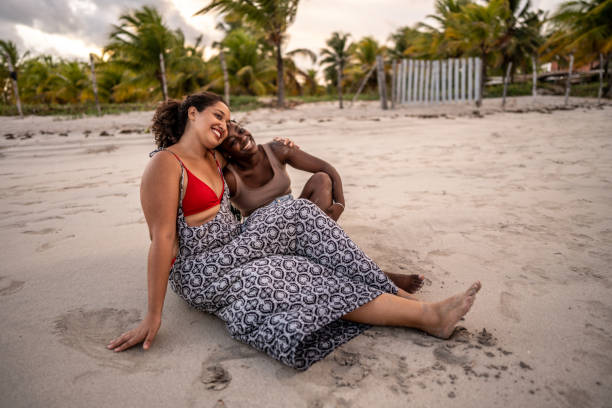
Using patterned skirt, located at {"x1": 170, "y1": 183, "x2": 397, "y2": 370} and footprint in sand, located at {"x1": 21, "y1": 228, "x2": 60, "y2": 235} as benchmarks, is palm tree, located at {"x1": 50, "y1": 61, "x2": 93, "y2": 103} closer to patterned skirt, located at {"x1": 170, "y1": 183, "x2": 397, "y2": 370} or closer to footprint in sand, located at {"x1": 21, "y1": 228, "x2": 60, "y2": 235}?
footprint in sand, located at {"x1": 21, "y1": 228, "x2": 60, "y2": 235}

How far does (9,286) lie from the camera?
86.7 inches

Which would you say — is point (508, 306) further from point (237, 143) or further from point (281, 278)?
point (237, 143)

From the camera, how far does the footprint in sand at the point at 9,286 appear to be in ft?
7.02

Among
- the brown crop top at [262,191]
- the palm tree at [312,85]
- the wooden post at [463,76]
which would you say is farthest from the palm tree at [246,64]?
the brown crop top at [262,191]

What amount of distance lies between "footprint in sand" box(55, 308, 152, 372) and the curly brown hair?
0.96 m

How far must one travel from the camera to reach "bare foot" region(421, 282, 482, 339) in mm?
1610

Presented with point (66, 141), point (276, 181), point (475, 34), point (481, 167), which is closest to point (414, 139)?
point (481, 167)

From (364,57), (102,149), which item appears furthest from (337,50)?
(102,149)

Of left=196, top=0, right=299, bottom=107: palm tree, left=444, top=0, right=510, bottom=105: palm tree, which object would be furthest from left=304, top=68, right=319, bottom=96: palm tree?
left=196, top=0, right=299, bottom=107: palm tree

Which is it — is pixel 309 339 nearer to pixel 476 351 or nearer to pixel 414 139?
pixel 476 351

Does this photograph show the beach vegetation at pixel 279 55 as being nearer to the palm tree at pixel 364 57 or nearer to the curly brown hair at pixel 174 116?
the palm tree at pixel 364 57

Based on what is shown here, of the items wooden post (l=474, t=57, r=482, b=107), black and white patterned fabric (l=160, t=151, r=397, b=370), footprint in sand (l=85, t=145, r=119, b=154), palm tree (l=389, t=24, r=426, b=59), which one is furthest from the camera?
palm tree (l=389, t=24, r=426, b=59)

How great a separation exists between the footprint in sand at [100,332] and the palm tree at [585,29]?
17.7m

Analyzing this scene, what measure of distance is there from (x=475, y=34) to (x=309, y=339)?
15.3 m
